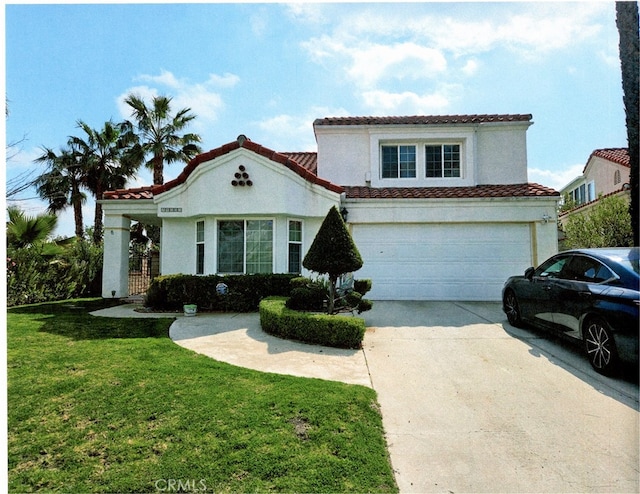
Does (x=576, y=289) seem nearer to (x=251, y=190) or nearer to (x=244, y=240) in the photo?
(x=251, y=190)

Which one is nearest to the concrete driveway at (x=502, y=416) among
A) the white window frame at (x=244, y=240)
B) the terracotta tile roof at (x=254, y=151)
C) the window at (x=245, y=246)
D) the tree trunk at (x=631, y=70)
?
the tree trunk at (x=631, y=70)

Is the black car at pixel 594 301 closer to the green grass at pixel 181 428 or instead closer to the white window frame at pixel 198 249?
the green grass at pixel 181 428

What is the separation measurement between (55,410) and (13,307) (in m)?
9.43

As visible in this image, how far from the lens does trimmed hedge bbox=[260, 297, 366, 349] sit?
596 centimetres

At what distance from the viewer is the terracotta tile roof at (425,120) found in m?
12.4

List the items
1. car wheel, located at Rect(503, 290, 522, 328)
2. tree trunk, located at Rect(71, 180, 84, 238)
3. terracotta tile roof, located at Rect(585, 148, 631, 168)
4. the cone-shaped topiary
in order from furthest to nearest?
tree trunk, located at Rect(71, 180, 84, 238) < terracotta tile roof, located at Rect(585, 148, 631, 168) < car wheel, located at Rect(503, 290, 522, 328) < the cone-shaped topiary

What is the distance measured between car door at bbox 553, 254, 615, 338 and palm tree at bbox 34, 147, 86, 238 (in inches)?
850

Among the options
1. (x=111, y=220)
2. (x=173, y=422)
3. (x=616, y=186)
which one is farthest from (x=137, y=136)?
(x=616, y=186)

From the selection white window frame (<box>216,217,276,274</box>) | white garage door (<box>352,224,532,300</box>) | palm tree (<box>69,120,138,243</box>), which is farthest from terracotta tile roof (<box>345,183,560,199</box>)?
palm tree (<box>69,120,138,243</box>)

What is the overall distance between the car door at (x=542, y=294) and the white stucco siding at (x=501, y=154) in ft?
23.0

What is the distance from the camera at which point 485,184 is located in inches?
491

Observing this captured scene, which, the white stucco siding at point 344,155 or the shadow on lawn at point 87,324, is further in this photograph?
the white stucco siding at point 344,155

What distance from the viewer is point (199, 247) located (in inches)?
431

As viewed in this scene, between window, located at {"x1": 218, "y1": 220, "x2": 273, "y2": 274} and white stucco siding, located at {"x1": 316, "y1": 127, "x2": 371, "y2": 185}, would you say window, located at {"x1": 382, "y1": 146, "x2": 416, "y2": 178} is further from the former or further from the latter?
window, located at {"x1": 218, "y1": 220, "x2": 273, "y2": 274}
